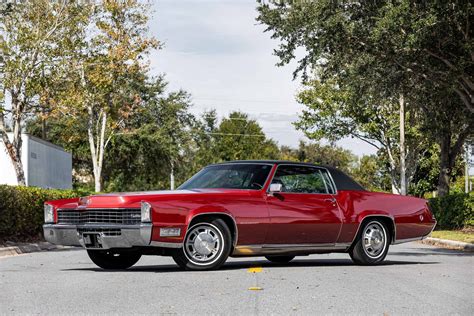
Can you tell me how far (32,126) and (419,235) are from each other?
59.7 m

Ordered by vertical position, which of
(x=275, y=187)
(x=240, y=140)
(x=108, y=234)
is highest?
(x=240, y=140)

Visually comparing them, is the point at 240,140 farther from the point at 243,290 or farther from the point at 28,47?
the point at 243,290

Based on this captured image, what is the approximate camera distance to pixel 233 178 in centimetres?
1342

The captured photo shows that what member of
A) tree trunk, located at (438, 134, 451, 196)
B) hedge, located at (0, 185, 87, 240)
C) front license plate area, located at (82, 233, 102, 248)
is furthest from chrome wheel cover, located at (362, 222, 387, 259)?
tree trunk, located at (438, 134, 451, 196)

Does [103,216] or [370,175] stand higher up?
[370,175]

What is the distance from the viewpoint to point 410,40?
22.0 meters

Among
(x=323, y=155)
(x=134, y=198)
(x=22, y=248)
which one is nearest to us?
(x=134, y=198)

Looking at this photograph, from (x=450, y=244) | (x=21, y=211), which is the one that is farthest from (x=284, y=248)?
(x=450, y=244)

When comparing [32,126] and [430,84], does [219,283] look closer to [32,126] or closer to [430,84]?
[430,84]

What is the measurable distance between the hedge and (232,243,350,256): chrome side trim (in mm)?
10301

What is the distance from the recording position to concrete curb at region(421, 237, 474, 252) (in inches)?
897

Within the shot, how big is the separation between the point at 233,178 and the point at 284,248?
1.27 metres

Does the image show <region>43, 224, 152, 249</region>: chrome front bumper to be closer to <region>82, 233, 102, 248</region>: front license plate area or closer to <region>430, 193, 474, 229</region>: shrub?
<region>82, 233, 102, 248</region>: front license plate area

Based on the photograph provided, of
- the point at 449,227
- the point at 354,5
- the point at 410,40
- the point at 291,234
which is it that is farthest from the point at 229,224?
the point at 449,227
